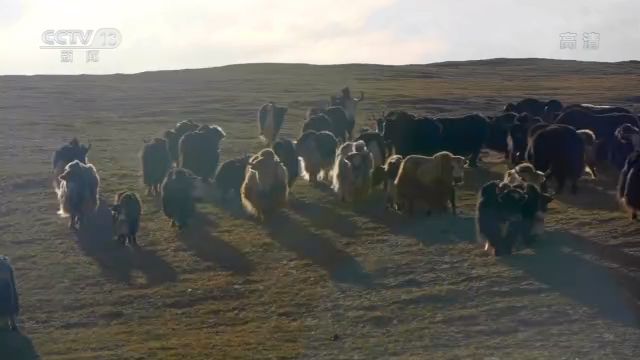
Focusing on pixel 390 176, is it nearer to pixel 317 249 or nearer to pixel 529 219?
pixel 317 249

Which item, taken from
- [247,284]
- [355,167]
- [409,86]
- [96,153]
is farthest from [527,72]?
[247,284]

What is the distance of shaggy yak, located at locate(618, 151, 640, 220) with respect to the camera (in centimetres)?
1590

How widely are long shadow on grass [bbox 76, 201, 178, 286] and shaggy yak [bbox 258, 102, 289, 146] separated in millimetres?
11792

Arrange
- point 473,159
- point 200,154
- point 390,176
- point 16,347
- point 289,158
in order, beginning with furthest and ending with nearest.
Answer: point 473,159
point 200,154
point 289,158
point 390,176
point 16,347

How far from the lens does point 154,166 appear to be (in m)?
21.0

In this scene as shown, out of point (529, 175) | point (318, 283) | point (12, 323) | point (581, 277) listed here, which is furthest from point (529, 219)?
point (12, 323)

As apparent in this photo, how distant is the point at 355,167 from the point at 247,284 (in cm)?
536

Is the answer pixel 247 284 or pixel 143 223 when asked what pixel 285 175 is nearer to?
pixel 143 223

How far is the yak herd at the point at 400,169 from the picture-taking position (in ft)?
48.5

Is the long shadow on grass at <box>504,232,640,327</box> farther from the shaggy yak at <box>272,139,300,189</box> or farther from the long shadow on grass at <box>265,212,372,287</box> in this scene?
the shaggy yak at <box>272,139,300,189</box>

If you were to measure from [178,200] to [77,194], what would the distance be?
5.98 ft

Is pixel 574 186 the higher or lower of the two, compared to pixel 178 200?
lower

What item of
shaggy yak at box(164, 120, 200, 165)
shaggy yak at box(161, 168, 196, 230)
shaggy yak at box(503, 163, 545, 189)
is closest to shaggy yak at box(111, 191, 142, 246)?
shaggy yak at box(161, 168, 196, 230)

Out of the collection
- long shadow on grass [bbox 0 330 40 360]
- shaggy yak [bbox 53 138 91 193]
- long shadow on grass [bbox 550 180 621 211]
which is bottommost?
long shadow on grass [bbox 0 330 40 360]
